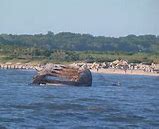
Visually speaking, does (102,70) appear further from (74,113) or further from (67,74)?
(74,113)

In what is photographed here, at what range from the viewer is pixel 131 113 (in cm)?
3803

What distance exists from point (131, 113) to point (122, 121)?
424 cm

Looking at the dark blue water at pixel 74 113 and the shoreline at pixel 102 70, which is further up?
the shoreline at pixel 102 70

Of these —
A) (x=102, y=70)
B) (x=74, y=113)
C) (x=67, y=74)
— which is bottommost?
(x=74, y=113)

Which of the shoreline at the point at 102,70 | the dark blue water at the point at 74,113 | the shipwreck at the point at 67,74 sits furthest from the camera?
the shoreline at the point at 102,70

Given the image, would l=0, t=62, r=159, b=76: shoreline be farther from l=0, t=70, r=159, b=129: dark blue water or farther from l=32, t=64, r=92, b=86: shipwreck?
l=0, t=70, r=159, b=129: dark blue water

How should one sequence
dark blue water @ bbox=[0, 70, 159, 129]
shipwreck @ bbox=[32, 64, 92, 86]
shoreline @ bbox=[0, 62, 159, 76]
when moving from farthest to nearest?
shoreline @ bbox=[0, 62, 159, 76] → shipwreck @ bbox=[32, 64, 92, 86] → dark blue water @ bbox=[0, 70, 159, 129]

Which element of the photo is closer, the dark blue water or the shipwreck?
the dark blue water

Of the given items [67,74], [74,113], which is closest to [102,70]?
[67,74]

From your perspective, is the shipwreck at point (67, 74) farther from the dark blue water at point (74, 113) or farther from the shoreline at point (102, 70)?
the shoreline at point (102, 70)

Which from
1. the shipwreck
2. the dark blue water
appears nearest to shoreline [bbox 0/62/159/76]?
the shipwreck

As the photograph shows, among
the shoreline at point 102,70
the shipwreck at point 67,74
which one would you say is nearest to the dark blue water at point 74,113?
the shipwreck at point 67,74

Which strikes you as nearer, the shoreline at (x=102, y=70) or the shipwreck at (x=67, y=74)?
the shipwreck at (x=67, y=74)

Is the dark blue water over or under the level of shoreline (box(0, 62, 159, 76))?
under
